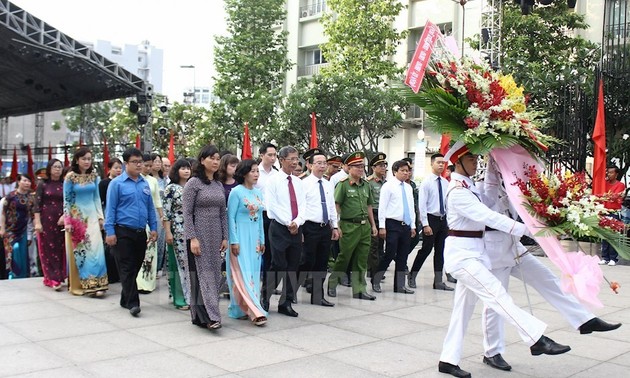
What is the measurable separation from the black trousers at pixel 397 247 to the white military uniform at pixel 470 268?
3281 mm

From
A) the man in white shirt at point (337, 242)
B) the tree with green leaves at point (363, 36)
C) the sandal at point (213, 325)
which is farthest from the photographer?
the tree with green leaves at point (363, 36)

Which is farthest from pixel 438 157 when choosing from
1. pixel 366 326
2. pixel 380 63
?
pixel 380 63

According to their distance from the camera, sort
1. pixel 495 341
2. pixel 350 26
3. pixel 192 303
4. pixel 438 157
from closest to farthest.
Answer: pixel 495 341 → pixel 192 303 → pixel 438 157 → pixel 350 26

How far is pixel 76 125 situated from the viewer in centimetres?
4125

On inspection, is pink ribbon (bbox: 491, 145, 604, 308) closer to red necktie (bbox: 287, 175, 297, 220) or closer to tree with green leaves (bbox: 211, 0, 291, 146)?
red necktie (bbox: 287, 175, 297, 220)

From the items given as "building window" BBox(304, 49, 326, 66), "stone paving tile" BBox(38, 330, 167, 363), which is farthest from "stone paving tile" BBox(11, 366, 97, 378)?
"building window" BBox(304, 49, 326, 66)

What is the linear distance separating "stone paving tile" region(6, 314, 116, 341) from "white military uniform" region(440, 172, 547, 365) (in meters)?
3.15

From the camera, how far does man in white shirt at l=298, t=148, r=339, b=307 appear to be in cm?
717

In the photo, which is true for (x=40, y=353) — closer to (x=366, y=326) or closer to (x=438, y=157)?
(x=366, y=326)

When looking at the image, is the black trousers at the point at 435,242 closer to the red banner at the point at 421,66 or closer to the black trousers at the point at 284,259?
the black trousers at the point at 284,259

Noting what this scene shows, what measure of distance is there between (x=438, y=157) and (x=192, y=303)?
154 inches

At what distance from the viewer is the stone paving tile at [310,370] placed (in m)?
4.61

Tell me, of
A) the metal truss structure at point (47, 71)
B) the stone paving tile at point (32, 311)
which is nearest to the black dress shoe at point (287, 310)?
the stone paving tile at point (32, 311)

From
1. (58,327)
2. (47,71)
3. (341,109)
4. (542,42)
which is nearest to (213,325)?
(58,327)
